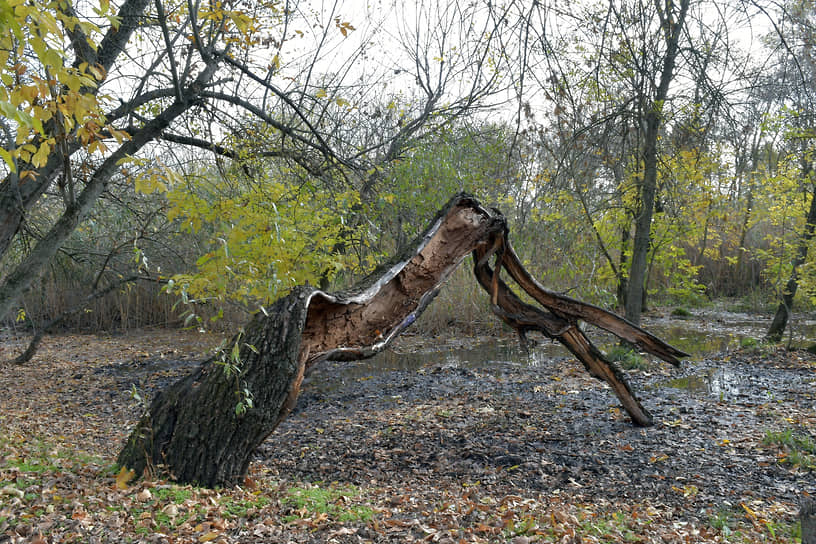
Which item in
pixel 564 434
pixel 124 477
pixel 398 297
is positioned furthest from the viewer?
pixel 564 434

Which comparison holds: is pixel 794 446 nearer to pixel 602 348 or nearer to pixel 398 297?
pixel 398 297

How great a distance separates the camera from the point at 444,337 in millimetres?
12086

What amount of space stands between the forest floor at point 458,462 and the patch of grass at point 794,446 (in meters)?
0.01

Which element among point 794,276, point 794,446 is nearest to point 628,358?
point 794,276

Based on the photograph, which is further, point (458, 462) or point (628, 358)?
point (628, 358)

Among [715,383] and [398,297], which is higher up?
[398,297]

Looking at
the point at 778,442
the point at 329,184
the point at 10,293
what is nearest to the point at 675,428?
the point at 778,442

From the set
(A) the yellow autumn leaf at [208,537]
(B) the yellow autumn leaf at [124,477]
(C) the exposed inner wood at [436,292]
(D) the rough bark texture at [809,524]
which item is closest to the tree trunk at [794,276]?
(C) the exposed inner wood at [436,292]

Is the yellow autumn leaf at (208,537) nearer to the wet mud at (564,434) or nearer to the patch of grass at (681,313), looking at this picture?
the wet mud at (564,434)

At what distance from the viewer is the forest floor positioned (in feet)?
10.3

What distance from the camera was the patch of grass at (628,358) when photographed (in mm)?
8422

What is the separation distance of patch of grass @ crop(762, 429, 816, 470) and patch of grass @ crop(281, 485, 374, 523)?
11.0ft

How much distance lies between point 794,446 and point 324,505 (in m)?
3.86

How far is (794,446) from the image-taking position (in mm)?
4746
